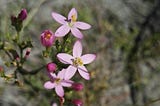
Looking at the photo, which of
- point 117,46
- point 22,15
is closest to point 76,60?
point 22,15

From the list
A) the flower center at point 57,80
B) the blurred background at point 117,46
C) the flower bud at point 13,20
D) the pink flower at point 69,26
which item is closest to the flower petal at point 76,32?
the pink flower at point 69,26

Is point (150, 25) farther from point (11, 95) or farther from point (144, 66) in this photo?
point (11, 95)

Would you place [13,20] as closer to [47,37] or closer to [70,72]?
[47,37]

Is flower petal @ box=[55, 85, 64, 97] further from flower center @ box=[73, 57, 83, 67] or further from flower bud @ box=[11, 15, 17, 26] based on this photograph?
flower bud @ box=[11, 15, 17, 26]

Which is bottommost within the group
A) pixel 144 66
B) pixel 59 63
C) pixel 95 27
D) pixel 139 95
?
pixel 59 63

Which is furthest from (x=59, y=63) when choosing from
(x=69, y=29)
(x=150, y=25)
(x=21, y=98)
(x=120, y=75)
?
(x=150, y=25)

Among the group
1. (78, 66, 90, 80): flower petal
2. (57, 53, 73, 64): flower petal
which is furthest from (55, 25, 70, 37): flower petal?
(78, 66, 90, 80): flower petal
